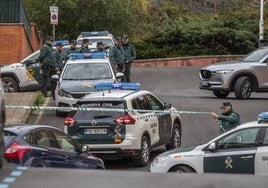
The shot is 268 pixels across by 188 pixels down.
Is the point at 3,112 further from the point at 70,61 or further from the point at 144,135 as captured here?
the point at 70,61

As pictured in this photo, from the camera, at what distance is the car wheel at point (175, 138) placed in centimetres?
1738

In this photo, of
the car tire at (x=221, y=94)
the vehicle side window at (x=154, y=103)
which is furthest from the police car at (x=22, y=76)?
the vehicle side window at (x=154, y=103)

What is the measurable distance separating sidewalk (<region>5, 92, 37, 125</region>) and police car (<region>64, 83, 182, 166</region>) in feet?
13.1

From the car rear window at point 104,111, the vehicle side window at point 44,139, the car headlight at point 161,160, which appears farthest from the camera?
the car rear window at point 104,111

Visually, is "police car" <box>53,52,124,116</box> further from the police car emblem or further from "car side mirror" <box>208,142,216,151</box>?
the police car emblem

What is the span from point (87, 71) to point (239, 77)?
5.92 metres

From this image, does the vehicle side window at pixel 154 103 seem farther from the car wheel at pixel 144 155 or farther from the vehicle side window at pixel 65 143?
the vehicle side window at pixel 65 143

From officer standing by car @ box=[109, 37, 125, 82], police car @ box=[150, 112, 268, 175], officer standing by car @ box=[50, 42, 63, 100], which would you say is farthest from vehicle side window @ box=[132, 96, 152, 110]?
officer standing by car @ box=[109, 37, 125, 82]

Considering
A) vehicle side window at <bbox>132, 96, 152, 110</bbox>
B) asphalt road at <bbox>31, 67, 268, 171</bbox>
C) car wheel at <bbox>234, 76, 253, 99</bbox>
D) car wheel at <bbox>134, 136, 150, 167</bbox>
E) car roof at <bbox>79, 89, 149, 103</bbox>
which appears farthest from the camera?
car wheel at <bbox>234, 76, 253, 99</bbox>

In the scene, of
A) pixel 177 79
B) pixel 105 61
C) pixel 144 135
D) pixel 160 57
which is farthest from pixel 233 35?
pixel 144 135

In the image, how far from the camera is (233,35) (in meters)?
40.5

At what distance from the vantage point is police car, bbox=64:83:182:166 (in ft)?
49.8

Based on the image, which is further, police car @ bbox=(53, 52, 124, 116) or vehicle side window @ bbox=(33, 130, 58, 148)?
police car @ bbox=(53, 52, 124, 116)

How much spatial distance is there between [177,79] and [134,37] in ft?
40.5
